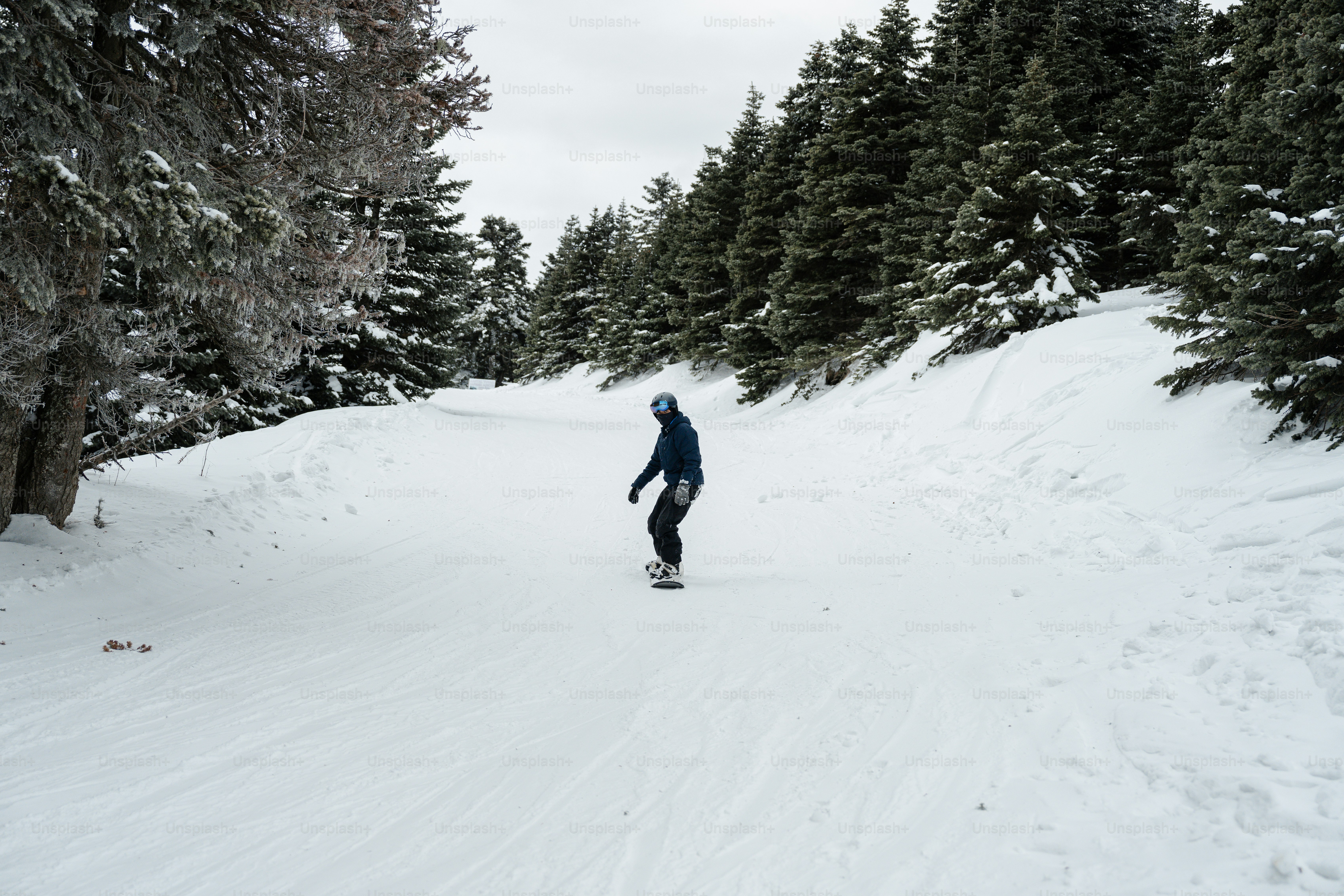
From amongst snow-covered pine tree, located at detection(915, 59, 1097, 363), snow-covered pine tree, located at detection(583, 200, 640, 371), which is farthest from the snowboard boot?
snow-covered pine tree, located at detection(583, 200, 640, 371)

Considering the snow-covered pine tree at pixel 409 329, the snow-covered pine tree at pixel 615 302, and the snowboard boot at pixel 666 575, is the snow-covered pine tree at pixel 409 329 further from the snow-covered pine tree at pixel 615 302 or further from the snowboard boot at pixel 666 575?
the snow-covered pine tree at pixel 615 302

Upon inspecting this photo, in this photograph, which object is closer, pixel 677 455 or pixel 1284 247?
pixel 1284 247

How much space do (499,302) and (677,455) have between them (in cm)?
4715

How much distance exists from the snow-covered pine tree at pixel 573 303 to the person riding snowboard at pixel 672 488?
1446 inches

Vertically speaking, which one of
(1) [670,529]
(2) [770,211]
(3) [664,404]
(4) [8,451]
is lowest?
(1) [670,529]

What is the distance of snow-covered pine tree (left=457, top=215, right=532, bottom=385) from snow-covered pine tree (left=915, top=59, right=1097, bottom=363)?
38105 mm

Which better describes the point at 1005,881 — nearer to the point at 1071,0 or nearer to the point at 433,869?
the point at 433,869

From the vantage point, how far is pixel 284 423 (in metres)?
13.2

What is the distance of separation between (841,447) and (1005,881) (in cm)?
1208

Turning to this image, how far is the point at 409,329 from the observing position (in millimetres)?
19562

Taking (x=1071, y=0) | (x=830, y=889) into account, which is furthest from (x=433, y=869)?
(x=1071, y=0)

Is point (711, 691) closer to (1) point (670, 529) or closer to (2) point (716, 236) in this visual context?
(1) point (670, 529)

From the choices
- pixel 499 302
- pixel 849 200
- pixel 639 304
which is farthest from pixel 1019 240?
pixel 499 302

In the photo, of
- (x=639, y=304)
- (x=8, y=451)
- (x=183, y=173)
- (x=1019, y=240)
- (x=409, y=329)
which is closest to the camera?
(x=183, y=173)
